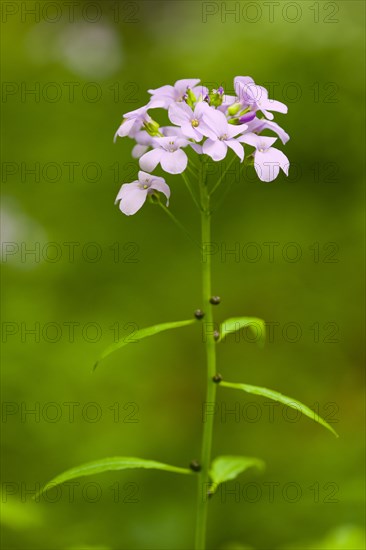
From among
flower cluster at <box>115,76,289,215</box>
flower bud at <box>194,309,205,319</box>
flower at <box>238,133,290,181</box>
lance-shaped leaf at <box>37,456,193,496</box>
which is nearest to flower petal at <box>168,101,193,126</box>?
flower cluster at <box>115,76,289,215</box>

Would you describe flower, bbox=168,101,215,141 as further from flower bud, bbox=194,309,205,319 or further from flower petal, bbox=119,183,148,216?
flower bud, bbox=194,309,205,319

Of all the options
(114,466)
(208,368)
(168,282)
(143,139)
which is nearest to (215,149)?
(143,139)

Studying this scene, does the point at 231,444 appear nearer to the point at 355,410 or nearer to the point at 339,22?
the point at 355,410

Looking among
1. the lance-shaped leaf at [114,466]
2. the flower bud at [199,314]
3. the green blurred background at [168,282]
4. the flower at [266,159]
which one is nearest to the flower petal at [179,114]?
the flower at [266,159]

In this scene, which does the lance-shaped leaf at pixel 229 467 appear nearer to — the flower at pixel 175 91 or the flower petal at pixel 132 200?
the flower petal at pixel 132 200

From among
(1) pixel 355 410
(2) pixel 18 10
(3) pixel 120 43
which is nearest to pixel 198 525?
(1) pixel 355 410

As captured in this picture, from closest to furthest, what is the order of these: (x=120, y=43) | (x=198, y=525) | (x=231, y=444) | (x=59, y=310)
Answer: (x=198, y=525)
(x=231, y=444)
(x=59, y=310)
(x=120, y=43)

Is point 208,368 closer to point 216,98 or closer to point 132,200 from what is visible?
point 132,200
